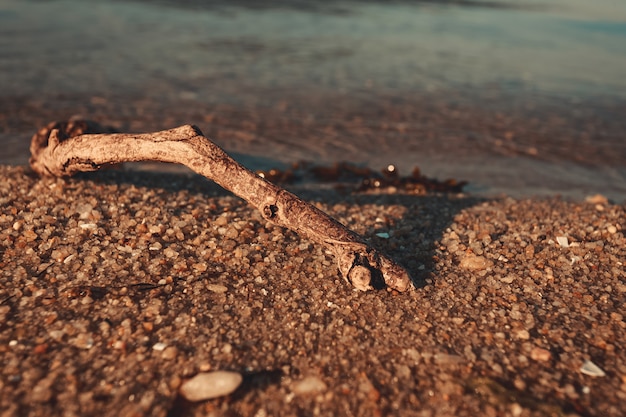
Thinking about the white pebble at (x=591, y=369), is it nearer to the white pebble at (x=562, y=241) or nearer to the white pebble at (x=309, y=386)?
the white pebble at (x=309, y=386)

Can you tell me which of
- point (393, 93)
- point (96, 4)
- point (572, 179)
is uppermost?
point (96, 4)

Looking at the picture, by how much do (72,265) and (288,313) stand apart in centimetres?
196

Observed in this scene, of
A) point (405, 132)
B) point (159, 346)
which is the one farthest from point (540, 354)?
point (405, 132)

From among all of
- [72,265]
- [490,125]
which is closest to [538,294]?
[72,265]

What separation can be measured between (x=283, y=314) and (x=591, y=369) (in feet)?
7.21

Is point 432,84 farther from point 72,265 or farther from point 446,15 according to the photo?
point 446,15

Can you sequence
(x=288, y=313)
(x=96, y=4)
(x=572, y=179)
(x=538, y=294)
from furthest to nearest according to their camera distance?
(x=96, y=4) < (x=572, y=179) < (x=538, y=294) < (x=288, y=313)

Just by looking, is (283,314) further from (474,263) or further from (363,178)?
(363,178)

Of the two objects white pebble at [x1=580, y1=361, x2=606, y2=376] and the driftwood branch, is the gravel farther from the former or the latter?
the driftwood branch

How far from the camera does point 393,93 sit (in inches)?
523

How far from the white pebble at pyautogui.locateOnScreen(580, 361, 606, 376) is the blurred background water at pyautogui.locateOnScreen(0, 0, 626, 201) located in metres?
5.25

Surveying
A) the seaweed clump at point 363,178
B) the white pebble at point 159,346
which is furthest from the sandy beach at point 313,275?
the seaweed clump at point 363,178

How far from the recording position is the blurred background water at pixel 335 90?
9.52 metres

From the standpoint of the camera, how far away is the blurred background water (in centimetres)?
952
